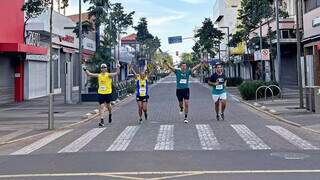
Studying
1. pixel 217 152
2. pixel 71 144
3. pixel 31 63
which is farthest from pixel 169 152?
pixel 31 63

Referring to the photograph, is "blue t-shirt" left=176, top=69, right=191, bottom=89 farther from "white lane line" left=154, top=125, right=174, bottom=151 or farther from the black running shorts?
"white lane line" left=154, top=125, right=174, bottom=151

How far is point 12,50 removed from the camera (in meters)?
29.1

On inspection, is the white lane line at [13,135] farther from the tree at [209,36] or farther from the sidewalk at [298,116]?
the tree at [209,36]

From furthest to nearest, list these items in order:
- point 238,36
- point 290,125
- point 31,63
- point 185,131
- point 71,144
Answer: point 238,36
point 31,63
point 290,125
point 185,131
point 71,144

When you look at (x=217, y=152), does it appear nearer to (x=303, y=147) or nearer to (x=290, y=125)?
(x=303, y=147)

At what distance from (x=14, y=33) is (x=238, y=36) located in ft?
71.9

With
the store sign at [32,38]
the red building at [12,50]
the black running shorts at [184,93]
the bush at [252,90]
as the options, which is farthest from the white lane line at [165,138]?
the store sign at [32,38]

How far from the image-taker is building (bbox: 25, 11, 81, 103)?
3203 centimetres

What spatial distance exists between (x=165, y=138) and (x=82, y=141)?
2.02 metres

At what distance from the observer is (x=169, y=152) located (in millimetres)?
11617

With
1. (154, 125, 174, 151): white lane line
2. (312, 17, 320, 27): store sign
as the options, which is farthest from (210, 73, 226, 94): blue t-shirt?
(312, 17, 320, 27): store sign

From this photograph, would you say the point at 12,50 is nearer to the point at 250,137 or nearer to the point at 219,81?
the point at 219,81

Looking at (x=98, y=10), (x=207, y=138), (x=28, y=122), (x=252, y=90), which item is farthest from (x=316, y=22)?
(x=207, y=138)

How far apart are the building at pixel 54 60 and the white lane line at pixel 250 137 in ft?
51.6
